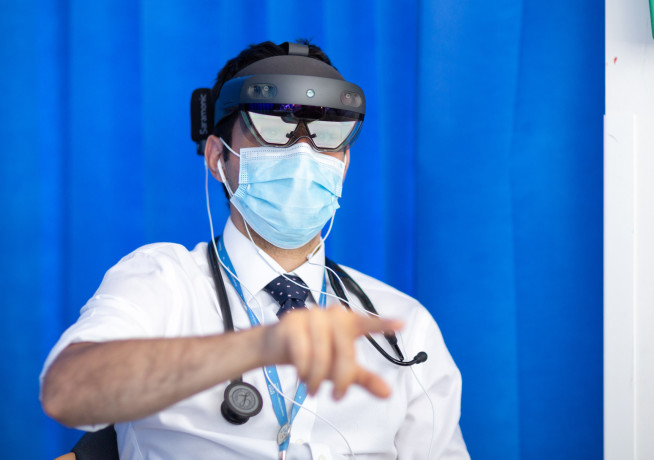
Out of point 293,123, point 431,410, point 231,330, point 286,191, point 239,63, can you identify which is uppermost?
point 239,63

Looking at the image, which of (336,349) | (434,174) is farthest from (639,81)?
(336,349)

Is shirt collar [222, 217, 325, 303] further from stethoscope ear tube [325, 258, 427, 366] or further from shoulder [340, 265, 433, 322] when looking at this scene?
shoulder [340, 265, 433, 322]

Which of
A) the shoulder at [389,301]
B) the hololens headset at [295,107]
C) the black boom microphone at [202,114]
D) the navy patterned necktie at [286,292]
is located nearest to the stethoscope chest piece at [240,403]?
the hololens headset at [295,107]

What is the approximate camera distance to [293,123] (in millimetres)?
1319

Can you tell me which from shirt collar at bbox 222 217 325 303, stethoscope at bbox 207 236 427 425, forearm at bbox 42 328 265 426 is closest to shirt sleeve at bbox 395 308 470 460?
stethoscope at bbox 207 236 427 425

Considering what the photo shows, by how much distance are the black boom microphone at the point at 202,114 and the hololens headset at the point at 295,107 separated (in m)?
0.06

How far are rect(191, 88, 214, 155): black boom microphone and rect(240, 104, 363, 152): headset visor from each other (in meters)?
0.19

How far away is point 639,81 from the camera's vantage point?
163 centimetres

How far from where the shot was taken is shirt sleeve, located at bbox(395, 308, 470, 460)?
4.53 ft

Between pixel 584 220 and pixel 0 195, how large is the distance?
1529 mm

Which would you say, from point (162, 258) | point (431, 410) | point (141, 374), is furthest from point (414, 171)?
point (141, 374)

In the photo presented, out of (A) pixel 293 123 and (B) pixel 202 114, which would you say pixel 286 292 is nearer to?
(A) pixel 293 123

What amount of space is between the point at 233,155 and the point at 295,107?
190 millimetres

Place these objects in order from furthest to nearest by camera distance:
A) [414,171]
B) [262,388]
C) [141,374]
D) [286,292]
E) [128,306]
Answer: [414,171] < [286,292] < [262,388] < [128,306] < [141,374]
